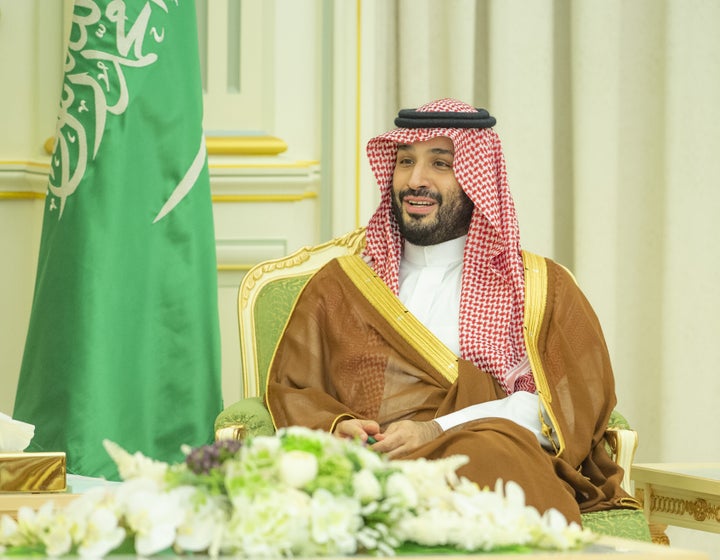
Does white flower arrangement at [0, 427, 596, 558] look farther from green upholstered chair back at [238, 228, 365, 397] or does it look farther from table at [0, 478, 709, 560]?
green upholstered chair back at [238, 228, 365, 397]

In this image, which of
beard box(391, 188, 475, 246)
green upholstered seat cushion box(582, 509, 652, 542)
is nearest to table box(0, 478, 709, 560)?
green upholstered seat cushion box(582, 509, 652, 542)

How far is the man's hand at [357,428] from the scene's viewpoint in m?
2.86

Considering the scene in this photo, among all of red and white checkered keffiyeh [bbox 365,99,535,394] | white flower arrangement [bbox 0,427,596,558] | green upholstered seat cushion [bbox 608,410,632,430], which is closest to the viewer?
white flower arrangement [bbox 0,427,596,558]

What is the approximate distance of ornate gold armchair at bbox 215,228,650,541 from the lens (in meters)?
3.00

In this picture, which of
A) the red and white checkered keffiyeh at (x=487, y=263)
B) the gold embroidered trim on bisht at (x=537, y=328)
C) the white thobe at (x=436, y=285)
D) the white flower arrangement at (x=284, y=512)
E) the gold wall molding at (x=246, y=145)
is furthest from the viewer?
the gold wall molding at (x=246, y=145)

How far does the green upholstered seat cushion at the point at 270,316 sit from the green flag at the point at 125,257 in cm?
15

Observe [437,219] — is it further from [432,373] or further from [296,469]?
[296,469]

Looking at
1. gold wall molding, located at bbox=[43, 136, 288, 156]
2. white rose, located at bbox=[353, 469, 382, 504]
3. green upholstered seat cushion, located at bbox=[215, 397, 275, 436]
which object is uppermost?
gold wall molding, located at bbox=[43, 136, 288, 156]

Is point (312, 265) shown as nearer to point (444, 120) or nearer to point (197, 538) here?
point (444, 120)

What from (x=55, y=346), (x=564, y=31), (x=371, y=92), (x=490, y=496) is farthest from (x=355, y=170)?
(x=490, y=496)

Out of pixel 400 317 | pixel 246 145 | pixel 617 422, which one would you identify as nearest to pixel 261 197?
pixel 246 145

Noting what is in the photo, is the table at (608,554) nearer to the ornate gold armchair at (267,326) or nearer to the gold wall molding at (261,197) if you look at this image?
the ornate gold armchair at (267,326)

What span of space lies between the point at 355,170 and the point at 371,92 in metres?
0.31

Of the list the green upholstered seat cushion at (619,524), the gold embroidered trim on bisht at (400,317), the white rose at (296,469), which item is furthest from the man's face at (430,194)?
the white rose at (296,469)
